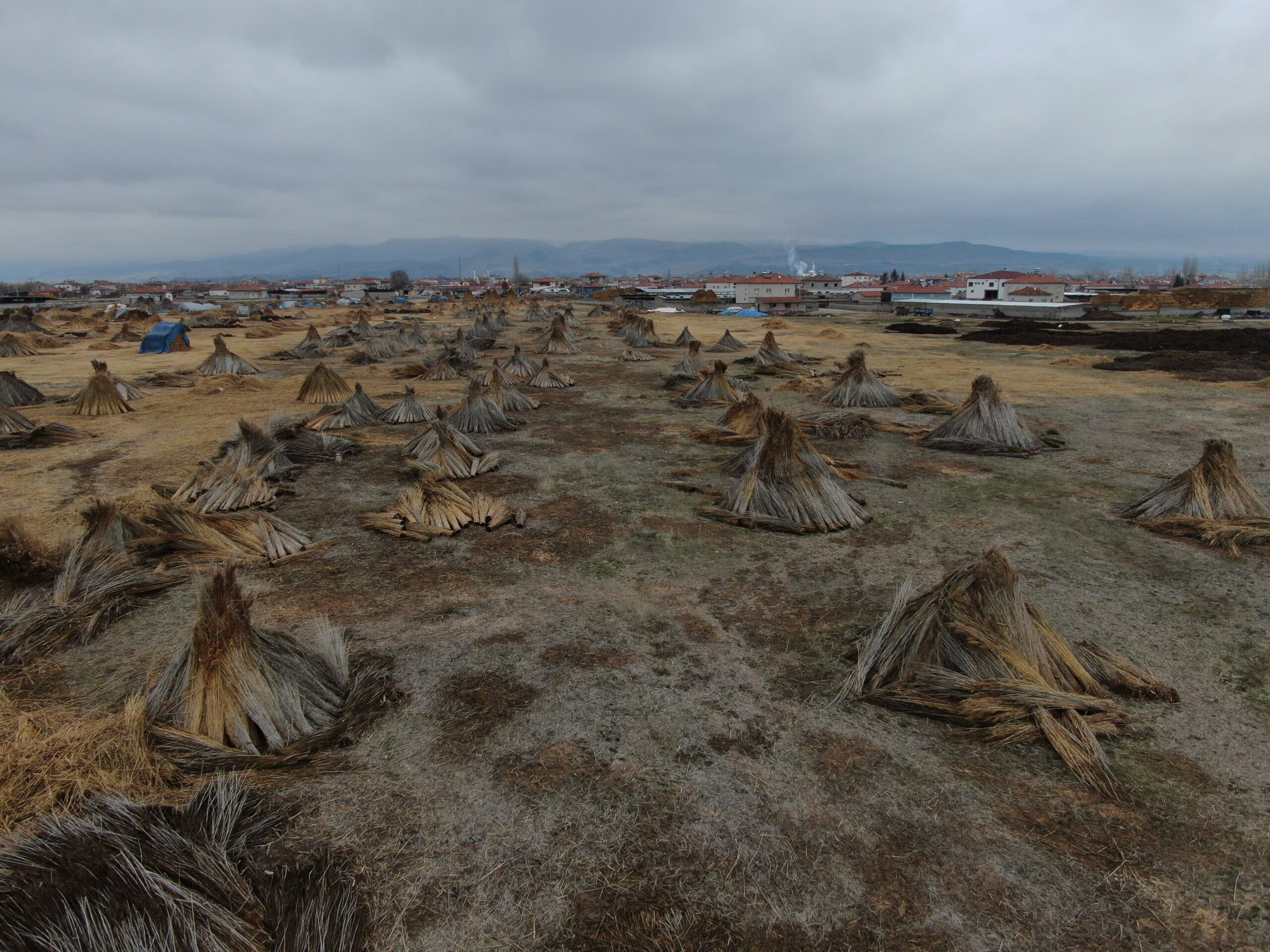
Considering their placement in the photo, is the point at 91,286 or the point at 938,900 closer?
the point at 938,900

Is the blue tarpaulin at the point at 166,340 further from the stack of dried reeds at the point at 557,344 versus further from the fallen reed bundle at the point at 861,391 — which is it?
the fallen reed bundle at the point at 861,391

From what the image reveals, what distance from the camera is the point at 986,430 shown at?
34.0 ft

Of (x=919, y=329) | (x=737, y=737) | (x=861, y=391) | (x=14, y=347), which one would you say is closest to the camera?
(x=737, y=737)

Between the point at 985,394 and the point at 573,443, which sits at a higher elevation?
the point at 985,394

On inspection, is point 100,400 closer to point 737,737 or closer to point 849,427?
point 849,427

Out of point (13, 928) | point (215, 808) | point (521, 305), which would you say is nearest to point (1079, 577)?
point (215, 808)

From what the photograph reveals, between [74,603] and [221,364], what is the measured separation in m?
17.7

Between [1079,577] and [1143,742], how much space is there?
2548 millimetres

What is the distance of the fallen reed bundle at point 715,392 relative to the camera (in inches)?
572

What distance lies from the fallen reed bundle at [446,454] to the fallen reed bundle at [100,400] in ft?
27.9

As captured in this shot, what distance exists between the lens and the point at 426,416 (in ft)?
43.9

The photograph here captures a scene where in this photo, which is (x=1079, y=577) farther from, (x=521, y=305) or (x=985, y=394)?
(x=521, y=305)

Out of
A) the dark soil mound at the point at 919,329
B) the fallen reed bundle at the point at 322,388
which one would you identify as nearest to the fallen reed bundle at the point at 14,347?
the fallen reed bundle at the point at 322,388

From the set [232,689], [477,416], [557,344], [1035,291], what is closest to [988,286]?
[1035,291]
